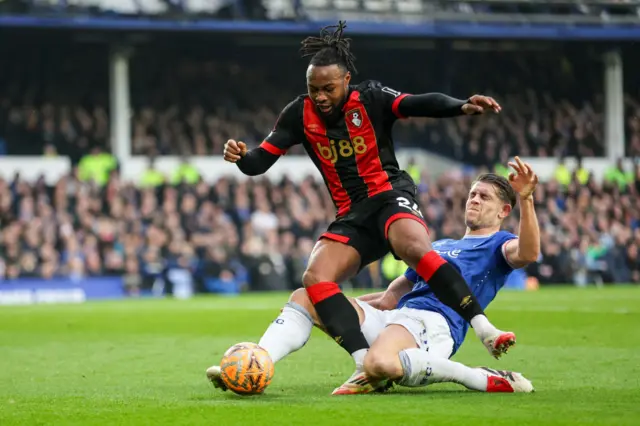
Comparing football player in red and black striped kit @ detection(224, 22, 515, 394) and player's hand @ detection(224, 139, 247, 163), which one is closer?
football player in red and black striped kit @ detection(224, 22, 515, 394)

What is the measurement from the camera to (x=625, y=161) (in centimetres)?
3183

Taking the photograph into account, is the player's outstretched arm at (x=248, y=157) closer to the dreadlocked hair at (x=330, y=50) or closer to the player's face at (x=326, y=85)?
the player's face at (x=326, y=85)

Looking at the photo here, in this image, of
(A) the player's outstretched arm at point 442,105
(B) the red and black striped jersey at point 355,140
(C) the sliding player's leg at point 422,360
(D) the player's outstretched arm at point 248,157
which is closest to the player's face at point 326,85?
(B) the red and black striped jersey at point 355,140

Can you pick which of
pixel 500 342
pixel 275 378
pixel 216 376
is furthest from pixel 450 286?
pixel 275 378

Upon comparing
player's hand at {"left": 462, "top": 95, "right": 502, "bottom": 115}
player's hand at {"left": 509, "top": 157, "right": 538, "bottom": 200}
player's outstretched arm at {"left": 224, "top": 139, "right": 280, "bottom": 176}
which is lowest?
player's hand at {"left": 509, "top": 157, "right": 538, "bottom": 200}

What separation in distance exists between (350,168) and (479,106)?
1.13 metres

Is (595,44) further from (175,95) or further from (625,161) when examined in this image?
(175,95)

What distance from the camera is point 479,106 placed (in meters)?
6.78

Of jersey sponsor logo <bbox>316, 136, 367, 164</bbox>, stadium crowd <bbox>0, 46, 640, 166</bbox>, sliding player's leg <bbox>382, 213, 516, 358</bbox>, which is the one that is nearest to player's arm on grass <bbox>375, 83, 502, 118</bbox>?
jersey sponsor logo <bbox>316, 136, 367, 164</bbox>

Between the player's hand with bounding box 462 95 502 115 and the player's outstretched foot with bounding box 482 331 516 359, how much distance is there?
128 cm

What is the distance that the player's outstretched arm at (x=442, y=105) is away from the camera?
22.2 feet

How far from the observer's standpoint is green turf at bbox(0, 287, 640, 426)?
582cm

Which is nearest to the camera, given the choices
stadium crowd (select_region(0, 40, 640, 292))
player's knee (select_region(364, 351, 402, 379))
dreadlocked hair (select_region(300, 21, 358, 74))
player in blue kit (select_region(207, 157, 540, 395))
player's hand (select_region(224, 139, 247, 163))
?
player's knee (select_region(364, 351, 402, 379))

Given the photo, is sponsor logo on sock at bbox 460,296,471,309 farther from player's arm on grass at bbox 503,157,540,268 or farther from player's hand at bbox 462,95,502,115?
player's hand at bbox 462,95,502,115
